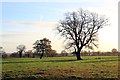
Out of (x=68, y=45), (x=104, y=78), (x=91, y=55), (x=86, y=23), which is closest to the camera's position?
(x=104, y=78)

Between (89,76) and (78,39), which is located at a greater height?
(78,39)

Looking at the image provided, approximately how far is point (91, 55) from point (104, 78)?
119 ft

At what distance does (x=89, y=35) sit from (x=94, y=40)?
7.75 feet

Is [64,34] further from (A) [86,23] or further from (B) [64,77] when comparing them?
(B) [64,77]

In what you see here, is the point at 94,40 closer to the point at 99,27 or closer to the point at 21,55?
the point at 99,27

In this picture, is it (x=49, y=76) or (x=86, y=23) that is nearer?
(x=49, y=76)

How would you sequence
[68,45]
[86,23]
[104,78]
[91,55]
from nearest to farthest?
[104,78], [68,45], [86,23], [91,55]

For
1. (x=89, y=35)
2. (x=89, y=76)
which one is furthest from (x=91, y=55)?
(x=89, y=76)

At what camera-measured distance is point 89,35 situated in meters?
48.0

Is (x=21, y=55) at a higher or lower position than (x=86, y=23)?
lower

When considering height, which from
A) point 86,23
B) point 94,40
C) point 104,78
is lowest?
point 104,78

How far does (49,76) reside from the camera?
17781 millimetres

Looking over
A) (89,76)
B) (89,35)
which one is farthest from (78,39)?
(89,76)

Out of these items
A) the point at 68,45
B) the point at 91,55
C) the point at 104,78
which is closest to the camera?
the point at 104,78
